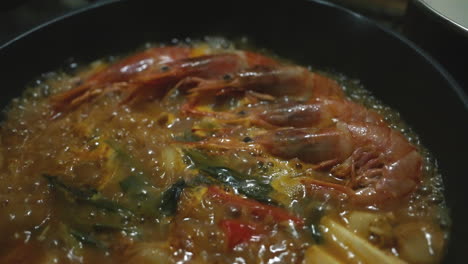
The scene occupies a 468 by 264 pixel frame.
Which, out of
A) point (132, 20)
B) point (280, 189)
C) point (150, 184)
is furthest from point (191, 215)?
point (132, 20)

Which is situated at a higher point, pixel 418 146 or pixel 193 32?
pixel 193 32

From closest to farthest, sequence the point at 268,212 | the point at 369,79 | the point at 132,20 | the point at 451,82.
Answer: the point at 268,212
the point at 451,82
the point at 369,79
the point at 132,20

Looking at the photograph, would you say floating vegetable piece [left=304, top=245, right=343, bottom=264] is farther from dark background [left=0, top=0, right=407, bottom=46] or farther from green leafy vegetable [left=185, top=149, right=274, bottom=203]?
dark background [left=0, top=0, right=407, bottom=46]

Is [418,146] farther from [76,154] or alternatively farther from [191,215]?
[76,154]

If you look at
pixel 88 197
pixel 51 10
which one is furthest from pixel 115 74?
pixel 51 10

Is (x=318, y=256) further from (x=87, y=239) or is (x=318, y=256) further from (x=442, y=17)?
(x=442, y=17)

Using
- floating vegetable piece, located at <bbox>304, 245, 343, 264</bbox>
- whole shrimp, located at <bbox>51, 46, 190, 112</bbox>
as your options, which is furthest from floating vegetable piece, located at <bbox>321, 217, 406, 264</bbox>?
whole shrimp, located at <bbox>51, 46, 190, 112</bbox>

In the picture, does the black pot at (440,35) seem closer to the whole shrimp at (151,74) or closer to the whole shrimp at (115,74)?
the whole shrimp at (151,74)
